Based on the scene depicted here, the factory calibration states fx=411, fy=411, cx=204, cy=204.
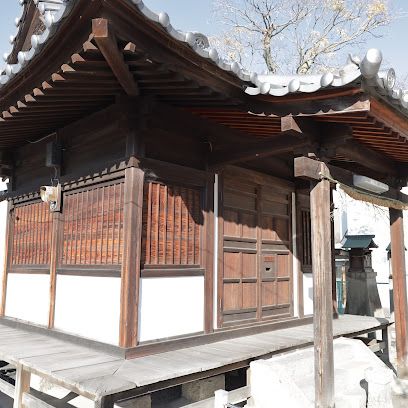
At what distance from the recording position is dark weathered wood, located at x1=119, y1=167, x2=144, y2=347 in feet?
14.7

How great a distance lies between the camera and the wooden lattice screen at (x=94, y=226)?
4914 millimetres

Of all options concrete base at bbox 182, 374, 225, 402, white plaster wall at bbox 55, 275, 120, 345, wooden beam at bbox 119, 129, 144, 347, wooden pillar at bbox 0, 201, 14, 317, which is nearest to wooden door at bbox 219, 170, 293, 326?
concrete base at bbox 182, 374, 225, 402

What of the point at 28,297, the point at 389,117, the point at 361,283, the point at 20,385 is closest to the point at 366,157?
the point at 389,117

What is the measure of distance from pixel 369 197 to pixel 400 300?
1800 mm

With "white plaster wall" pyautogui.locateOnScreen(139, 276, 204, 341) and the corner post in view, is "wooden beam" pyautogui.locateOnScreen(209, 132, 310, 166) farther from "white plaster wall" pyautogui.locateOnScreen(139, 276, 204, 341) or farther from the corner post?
"white plaster wall" pyautogui.locateOnScreen(139, 276, 204, 341)

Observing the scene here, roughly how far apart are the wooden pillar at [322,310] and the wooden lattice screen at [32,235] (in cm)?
398

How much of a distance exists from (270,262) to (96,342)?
3.03 meters

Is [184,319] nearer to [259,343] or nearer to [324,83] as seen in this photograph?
[259,343]

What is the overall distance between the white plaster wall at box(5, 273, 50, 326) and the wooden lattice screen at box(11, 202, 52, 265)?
0.87ft

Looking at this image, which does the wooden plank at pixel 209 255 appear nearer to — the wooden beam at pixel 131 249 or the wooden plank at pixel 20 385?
the wooden beam at pixel 131 249

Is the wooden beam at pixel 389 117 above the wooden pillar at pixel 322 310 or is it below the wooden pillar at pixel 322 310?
above

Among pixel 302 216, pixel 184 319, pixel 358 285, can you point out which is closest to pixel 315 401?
pixel 184 319

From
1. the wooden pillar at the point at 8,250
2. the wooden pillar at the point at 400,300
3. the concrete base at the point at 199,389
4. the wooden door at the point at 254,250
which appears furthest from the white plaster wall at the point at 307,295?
the wooden pillar at the point at 8,250

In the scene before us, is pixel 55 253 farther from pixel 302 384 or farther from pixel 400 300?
pixel 400 300
